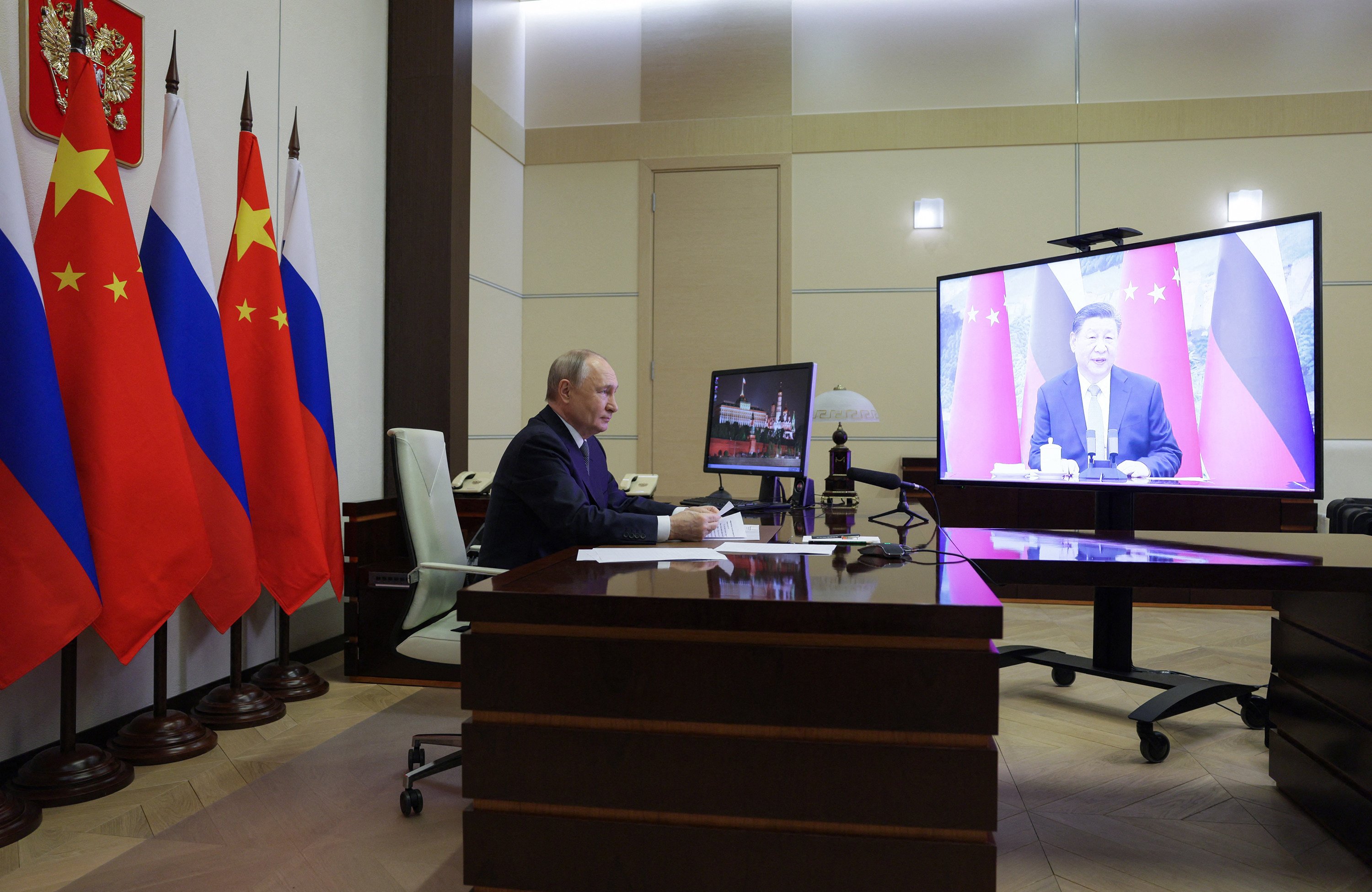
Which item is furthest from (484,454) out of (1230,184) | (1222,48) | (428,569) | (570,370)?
(1222,48)

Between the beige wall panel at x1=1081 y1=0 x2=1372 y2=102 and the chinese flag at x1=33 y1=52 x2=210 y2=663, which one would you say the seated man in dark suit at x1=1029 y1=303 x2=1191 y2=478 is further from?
the beige wall panel at x1=1081 y1=0 x2=1372 y2=102

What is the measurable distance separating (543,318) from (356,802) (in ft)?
12.3

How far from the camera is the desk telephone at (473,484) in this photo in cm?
392

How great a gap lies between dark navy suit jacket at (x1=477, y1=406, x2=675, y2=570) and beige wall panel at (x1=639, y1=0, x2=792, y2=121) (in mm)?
3752

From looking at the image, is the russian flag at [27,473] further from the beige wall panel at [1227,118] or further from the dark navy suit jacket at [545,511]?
the beige wall panel at [1227,118]

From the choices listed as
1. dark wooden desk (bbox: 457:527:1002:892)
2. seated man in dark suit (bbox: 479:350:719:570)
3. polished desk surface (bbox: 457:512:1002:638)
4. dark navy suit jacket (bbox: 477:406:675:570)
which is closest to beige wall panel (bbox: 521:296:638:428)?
seated man in dark suit (bbox: 479:350:719:570)

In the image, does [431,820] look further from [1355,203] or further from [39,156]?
[1355,203]

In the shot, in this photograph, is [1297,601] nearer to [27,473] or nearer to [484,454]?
[27,473]

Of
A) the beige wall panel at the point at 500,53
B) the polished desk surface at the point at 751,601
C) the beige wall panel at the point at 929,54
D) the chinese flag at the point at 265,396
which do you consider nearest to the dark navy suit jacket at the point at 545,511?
the polished desk surface at the point at 751,601

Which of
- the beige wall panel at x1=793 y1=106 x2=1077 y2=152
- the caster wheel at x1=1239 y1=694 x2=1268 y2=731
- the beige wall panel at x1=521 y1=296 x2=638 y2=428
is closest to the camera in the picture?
the caster wheel at x1=1239 y1=694 x2=1268 y2=731

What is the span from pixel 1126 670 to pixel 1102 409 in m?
1.20

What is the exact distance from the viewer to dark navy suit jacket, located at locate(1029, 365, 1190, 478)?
7.31 feet

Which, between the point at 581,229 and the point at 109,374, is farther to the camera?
the point at 581,229

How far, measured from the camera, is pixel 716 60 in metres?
5.53
